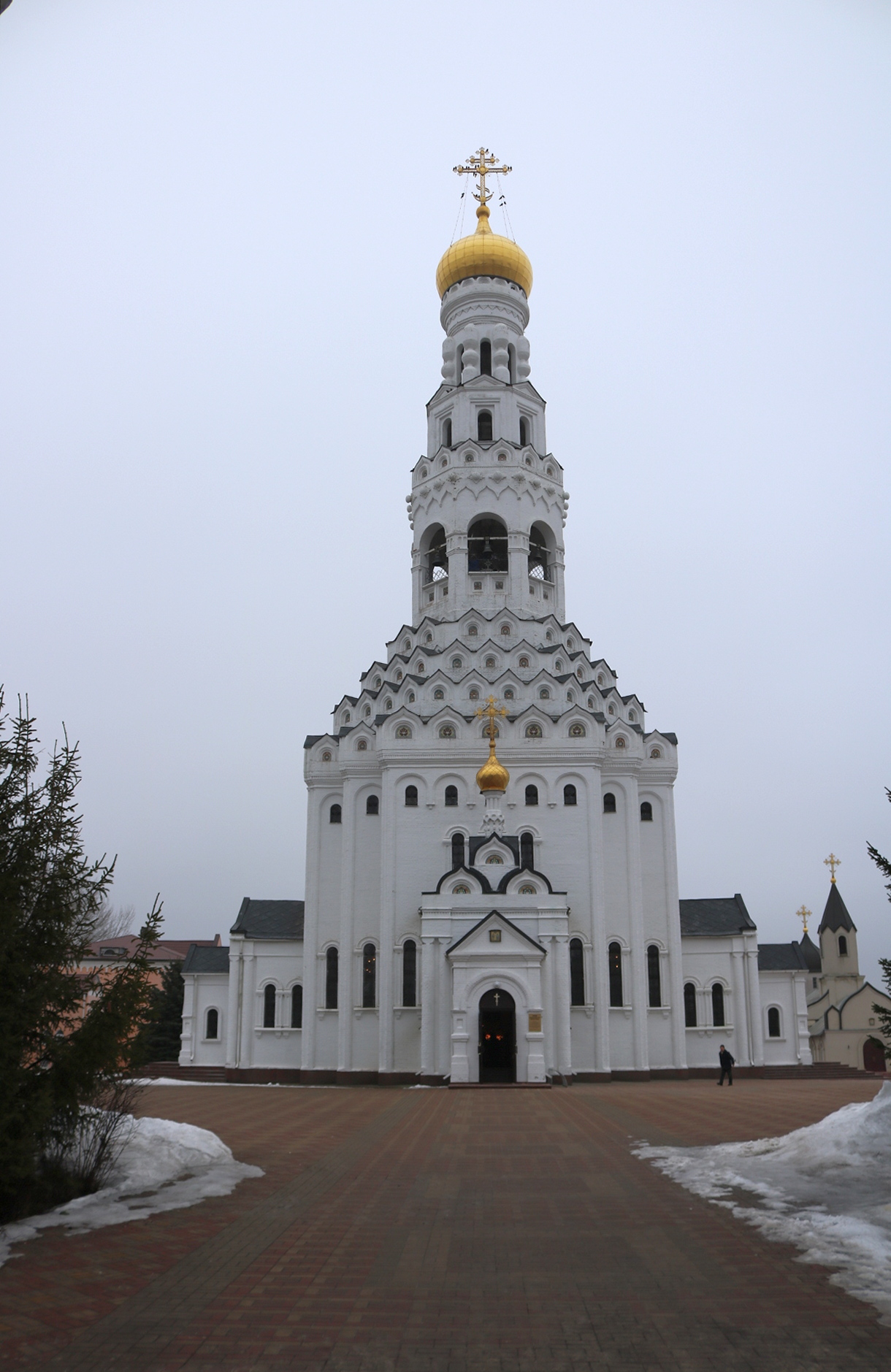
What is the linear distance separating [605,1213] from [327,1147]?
6854mm

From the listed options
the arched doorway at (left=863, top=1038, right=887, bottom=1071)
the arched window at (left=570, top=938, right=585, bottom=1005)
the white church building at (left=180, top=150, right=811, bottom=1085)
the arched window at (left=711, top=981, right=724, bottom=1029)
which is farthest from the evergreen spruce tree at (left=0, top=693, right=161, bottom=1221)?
the arched doorway at (left=863, top=1038, right=887, bottom=1071)

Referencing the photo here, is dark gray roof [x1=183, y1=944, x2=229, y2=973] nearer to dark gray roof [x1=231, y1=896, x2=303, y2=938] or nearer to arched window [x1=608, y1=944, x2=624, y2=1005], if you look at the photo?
dark gray roof [x1=231, y1=896, x2=303, y2=938]

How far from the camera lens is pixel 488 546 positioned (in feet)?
142

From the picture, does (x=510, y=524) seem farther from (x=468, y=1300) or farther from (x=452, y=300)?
(x=468, y=1300)

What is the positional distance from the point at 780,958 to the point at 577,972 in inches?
365

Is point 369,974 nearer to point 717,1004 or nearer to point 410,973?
point 410,973

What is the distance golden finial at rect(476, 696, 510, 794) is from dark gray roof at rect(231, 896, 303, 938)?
30.0ft

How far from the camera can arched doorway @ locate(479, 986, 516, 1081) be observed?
32344 mm

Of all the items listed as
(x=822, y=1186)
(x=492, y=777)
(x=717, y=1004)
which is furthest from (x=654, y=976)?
(x=822, y=1186)

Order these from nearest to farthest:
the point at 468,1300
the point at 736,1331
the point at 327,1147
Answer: the point at 736,1331, the point at 468,1300, the point at 327,1147

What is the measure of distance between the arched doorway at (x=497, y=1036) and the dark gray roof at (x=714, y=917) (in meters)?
9.41

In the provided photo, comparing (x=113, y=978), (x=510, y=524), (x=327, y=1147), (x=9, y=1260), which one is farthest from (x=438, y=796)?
(x=9, y=1260)

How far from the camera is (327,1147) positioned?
1611cm

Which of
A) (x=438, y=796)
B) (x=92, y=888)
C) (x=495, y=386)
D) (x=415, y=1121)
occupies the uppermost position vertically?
(x=495, y=386)
